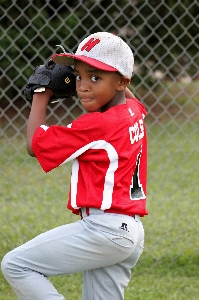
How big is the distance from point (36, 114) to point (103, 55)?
39cm

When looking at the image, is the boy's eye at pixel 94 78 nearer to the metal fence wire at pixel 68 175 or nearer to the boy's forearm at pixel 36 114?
the boy's forearm at pixel 36 114

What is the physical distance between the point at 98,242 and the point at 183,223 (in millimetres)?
2749

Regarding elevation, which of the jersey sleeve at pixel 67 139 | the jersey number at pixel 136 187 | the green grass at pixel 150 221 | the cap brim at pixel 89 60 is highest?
the cap brim at pixel 89 60

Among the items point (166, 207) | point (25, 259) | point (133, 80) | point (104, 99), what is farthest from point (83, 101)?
point (133, 80)

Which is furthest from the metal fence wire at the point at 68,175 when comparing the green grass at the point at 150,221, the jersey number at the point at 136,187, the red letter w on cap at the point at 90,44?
the red letter w on cap at the point at 90,44

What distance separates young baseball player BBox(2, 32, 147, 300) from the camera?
9.50 feet

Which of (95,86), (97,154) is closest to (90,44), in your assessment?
(95,86)

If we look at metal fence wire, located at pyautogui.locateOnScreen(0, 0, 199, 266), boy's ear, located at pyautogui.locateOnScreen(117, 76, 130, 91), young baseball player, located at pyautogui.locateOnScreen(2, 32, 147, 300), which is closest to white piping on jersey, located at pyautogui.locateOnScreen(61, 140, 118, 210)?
young baseball player, located at pyautogui.locateOnScreen(2, 32, 147, 300)

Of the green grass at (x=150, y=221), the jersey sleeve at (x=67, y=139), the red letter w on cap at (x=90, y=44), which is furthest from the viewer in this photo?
the green grass at (x=150, y=221)

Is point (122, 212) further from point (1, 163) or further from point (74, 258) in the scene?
point (1, 163)

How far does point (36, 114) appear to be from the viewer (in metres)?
3.01

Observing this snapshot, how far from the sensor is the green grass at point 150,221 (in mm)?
4340

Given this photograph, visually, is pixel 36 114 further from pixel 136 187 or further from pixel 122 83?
pixel 136 187

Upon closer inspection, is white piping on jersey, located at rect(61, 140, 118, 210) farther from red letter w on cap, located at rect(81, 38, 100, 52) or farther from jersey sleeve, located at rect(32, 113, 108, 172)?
red letter w on cap, located at rect(81, 38, 100, 52)
